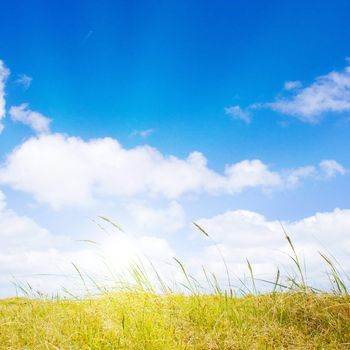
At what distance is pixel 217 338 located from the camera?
4.77 meters

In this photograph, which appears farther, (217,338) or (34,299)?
(34,299)

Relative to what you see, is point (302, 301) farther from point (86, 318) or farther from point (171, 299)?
point (86, 318)

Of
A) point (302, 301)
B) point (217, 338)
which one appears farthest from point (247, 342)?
point (302, 301)

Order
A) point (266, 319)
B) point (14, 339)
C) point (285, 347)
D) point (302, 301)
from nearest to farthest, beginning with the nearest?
point (285, 347)
point (14, 339)
point (266, 319)
point (302, 301)

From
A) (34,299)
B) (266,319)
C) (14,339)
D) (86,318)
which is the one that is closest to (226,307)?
(266,319)

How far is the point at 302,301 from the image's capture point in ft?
19.3

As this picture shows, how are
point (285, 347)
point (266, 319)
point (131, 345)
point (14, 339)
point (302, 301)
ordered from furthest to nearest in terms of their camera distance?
point (302, 301), point (266, 319), point (14, 339), point (285, 347), point (131, 345)

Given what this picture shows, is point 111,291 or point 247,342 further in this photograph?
point 111,291

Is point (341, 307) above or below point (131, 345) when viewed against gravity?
above

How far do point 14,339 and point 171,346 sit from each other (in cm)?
191

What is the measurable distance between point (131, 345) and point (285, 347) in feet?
5.50

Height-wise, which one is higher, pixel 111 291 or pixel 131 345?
pixel 111 291

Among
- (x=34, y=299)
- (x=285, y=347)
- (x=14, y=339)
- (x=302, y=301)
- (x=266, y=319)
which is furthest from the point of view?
(x=34, y=299)

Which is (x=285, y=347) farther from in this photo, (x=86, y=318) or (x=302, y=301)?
(x=86, y=318)
